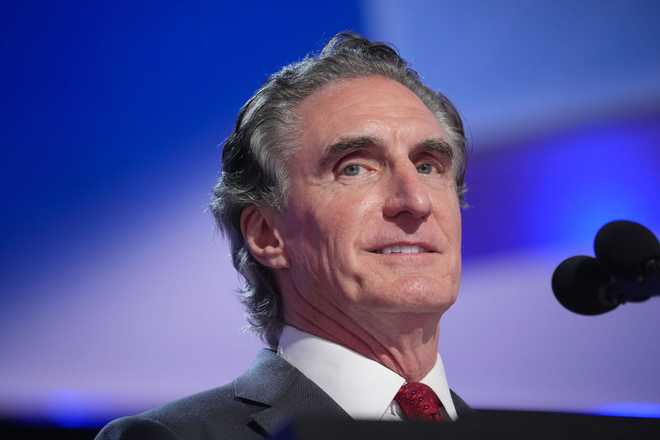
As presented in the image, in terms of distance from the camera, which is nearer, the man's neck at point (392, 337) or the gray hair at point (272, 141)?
the man's neck at point (392, 337)

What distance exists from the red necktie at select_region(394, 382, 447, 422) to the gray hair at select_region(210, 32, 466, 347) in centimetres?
43

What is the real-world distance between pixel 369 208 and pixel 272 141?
1.30 ft

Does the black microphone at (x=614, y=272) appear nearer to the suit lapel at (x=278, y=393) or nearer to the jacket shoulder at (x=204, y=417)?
the suit lapel at (x=278, y=393)

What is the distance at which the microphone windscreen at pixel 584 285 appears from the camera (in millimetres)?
1463

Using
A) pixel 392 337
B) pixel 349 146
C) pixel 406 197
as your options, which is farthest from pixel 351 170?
pixel 392 337

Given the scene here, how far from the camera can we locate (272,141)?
2.40 meters

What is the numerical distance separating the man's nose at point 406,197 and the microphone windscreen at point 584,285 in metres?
0.62

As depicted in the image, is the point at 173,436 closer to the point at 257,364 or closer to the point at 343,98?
the point at 257,364

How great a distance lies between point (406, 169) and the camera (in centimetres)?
219

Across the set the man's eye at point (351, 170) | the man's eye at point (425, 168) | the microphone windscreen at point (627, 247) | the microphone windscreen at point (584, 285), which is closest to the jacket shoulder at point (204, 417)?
the man's eye at point (351, 170)

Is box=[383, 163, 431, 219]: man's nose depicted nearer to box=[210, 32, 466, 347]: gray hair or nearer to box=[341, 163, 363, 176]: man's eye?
box=[341, 163, 363, 176]: man's eye

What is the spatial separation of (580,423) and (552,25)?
7.37 ft

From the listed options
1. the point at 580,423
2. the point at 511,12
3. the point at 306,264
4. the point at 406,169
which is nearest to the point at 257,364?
the point at 306,264

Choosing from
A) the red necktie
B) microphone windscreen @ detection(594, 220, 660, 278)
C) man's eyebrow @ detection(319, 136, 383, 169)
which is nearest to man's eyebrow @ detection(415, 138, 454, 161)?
man's eyebrow @ detection(319, 136, 383, 169)
